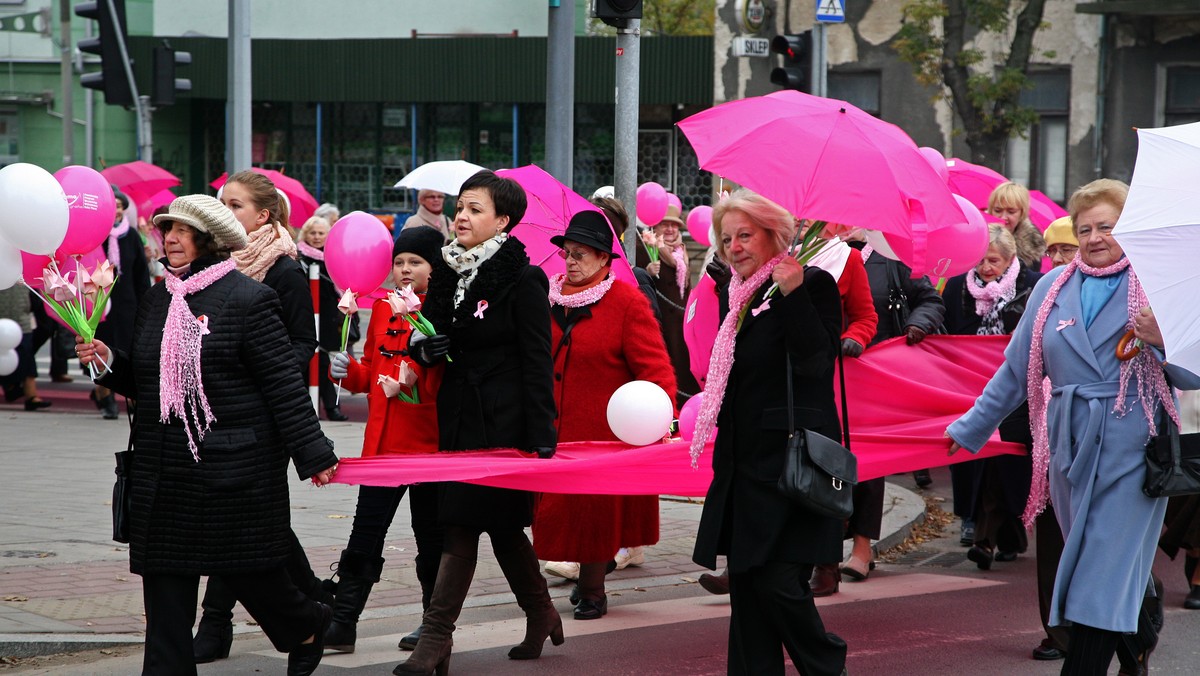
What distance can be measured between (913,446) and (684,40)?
67.1 feet

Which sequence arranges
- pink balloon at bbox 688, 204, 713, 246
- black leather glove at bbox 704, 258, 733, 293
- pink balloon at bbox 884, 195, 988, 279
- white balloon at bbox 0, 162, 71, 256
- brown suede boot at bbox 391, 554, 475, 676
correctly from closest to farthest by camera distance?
white balloon at bbox 0, 162, 71, 256
brown suede boot at bbox 391, 554, 475, 676
black leather glove at bbox 704, 258, 733, 293
pink balloon at bbox 884, 195, 988, 279
pink balloon at bbox 688, 204, 713, 246

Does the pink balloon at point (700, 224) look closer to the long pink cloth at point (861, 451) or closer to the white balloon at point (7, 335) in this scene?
the long pink cloth at point (861, 451)

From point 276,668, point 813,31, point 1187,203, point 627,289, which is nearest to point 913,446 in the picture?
point 627,289

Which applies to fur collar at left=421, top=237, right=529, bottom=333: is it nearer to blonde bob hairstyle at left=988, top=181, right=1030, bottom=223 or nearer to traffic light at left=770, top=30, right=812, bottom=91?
blonde bob hairstyle at left=988, top=181, right=1030, bottom=223

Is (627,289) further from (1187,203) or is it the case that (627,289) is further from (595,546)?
(1187,203)

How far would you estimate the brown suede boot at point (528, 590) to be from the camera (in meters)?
6.15

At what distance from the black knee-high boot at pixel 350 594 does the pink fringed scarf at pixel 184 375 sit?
1.47m

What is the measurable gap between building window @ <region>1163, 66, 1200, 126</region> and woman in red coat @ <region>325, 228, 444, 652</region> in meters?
19.3

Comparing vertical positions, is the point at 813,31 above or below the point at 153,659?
above

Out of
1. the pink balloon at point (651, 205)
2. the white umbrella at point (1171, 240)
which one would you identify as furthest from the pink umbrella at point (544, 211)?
the pink balloon at point (651, 205)

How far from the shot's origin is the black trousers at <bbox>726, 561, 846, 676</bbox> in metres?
5.18

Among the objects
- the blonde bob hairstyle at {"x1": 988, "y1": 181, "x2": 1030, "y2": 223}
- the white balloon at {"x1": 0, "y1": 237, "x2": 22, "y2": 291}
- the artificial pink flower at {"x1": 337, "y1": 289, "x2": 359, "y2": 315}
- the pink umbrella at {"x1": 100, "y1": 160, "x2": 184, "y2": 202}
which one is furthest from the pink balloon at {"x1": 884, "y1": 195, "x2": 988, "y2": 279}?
the pink umbrella at {"x1": 100, "y1": 160, "x2": 184, "y2": 202}

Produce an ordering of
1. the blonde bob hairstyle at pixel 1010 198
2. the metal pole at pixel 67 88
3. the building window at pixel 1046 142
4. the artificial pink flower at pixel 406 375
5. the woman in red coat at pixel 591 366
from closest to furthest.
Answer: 1. the artificial pink flower at pixel 406 375
2. the woman in red coat at pixel 591 366
3. the blonde bob hairstyle at pixel 1010 198
4. the building window at pixel 1046 142
5. the metal pole at pixel 67 88

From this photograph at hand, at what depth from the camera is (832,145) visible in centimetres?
505
